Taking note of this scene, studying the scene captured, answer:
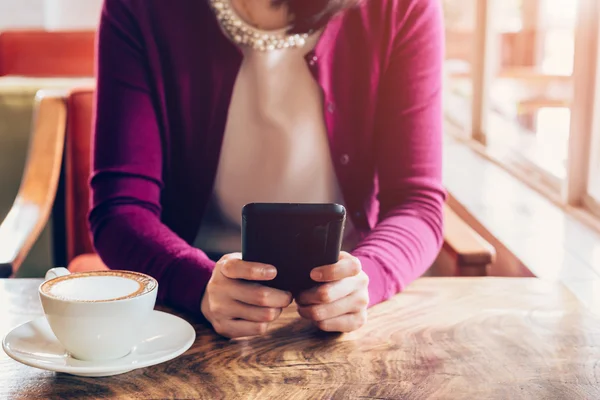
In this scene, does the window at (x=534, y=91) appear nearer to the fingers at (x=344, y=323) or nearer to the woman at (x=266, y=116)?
the woman at (x=266, y=116)

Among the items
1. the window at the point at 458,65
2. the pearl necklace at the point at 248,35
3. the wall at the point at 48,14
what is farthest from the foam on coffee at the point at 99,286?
the wall at the point at 48,14

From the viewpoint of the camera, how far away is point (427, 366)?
720 mm

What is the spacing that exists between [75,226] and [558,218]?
109 centimetres

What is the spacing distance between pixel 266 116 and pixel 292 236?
1.63 feet

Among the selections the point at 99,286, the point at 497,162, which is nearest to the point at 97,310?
the point at 99,286

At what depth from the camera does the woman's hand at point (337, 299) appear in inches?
31.3

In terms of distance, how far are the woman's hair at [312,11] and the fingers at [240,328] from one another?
1.78 feet

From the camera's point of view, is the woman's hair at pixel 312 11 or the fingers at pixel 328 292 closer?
the fingers at pixel 328 292

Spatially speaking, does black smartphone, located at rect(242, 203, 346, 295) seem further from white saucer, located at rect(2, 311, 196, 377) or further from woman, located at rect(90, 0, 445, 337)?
woman, located at rect(90, 0, 445, 337)

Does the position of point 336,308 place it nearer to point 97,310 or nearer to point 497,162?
point 97,310

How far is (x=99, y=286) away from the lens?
70 centimetres

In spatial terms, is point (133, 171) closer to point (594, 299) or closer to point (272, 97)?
point (272, 97)

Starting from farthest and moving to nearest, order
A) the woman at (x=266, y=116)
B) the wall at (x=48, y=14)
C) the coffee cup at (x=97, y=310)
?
the wall at (x=48, y=14) → the woman at (x=266, y=116) → the coffee cup at (x=97, y=310)

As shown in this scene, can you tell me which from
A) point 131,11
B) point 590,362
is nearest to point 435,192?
point 590,362
